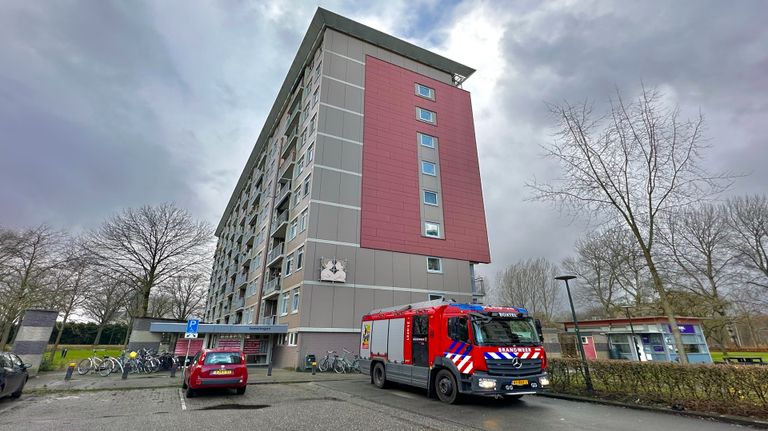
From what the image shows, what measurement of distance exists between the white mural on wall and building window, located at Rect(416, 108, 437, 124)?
15242 millimetres

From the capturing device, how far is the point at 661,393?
380 inches

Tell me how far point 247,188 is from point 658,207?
51.4m

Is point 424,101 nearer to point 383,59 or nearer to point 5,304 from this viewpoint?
point 383,59

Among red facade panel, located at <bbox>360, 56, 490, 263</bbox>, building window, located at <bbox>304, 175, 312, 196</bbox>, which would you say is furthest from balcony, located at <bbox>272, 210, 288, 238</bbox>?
red facade panel, located at <bbox>360, 56, 490, 263</bbox>

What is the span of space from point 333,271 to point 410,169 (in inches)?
418

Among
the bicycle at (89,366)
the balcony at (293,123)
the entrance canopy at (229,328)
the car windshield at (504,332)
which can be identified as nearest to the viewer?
the car windshield at (504,332)

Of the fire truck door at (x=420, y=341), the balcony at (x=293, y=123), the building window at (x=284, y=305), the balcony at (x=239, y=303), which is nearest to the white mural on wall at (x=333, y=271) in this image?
the building window at (x=284, y=305)

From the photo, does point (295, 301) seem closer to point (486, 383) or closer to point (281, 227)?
point (281, 227)

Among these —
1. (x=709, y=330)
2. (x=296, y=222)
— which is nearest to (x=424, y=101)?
(x=296, y=222)

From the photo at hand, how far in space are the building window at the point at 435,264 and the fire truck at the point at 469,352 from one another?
13.4 meters

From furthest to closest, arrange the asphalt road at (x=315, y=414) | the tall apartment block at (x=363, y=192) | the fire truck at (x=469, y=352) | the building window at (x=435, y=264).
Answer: the building window at (x=435, y=264), the tall apartment block at (x=363, y=192), the fire truck at (x=469, y=352), the asphalt road at (x=315, y=414)

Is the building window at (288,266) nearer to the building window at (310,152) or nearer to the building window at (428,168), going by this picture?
the building window at (310,152)

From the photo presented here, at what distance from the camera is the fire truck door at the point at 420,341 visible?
38.6 feet

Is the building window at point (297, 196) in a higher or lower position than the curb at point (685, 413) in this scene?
higher
